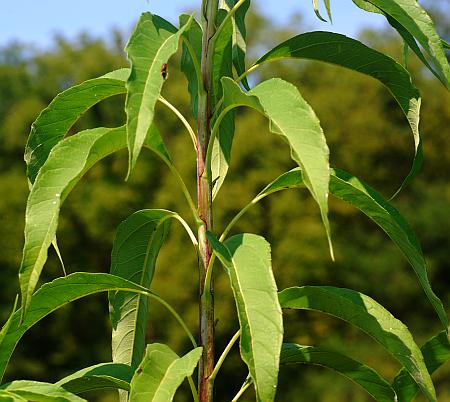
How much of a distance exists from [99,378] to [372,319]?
317mm

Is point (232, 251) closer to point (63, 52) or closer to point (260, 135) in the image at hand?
point (260, 135)

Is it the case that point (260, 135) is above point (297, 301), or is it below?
below

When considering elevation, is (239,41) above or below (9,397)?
above

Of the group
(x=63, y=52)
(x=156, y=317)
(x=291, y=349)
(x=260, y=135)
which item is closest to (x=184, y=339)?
(x=156, y=317)

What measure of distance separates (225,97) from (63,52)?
17557mm

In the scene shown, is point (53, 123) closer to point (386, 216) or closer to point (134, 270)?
point (134, 270)

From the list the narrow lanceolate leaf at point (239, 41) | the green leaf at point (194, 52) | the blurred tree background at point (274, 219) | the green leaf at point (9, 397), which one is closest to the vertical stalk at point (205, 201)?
the green leaf at point (194, 52)

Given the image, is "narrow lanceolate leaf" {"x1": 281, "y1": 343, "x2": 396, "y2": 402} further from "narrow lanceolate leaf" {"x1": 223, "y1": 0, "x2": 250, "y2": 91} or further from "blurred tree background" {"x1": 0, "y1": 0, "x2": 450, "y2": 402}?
"blurred tree background" {"x1": 0, "y1": 0, "x2": 450, "y2": 402}

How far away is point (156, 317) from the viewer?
561 inches

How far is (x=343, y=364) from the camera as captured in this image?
3.30ft

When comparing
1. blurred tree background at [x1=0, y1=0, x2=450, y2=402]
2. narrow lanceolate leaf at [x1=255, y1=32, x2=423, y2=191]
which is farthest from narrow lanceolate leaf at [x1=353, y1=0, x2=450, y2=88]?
blurred tree background at [x1=0, y1=0, x2=450, y2=402]

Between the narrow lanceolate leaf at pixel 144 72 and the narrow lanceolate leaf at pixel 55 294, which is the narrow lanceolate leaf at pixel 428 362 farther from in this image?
the narrow lanceolate leaf at pixel 144 72

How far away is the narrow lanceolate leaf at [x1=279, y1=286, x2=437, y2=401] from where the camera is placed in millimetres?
895

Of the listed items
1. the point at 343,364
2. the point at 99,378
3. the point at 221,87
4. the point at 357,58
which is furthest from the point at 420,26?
the point at 99,378
